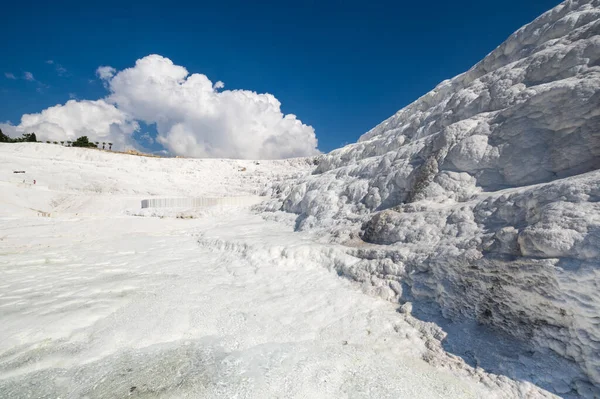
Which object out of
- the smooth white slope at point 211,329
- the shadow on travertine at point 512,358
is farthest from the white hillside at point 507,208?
the smooth white slope at point 211,329

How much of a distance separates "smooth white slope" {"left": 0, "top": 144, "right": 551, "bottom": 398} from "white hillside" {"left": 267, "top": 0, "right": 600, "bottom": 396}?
716mm

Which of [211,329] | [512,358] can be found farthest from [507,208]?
[211,329]

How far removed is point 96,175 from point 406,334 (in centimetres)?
2985

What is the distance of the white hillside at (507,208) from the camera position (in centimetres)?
343

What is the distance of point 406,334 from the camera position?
14.0ft

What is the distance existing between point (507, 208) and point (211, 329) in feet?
17.7

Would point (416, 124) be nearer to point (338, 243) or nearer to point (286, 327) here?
point (338, 243)

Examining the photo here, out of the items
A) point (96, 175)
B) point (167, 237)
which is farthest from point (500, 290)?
point (96, 175)

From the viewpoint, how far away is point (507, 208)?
4.98 m

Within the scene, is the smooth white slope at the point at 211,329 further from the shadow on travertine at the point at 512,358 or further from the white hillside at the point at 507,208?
the white hillside at the point at 507,208

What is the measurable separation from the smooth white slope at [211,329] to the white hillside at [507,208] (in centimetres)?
72

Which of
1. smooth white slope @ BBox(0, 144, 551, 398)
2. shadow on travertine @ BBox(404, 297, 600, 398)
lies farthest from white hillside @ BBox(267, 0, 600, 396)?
smooth white slope @ BBox(0, 144, 551, 398)

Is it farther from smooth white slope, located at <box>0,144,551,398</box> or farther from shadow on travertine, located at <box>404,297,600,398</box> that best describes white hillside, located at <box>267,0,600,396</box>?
smooth white slope, located at <box>0,144,551,398</box>

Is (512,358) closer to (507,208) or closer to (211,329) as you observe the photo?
(507,208)
